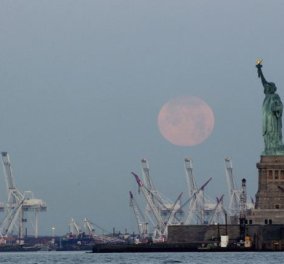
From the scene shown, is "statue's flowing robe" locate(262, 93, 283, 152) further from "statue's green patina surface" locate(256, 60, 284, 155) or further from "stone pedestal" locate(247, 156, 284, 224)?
"stone pedestal" locate(247, 156, 284, 224)

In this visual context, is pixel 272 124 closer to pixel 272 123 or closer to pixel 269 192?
pixel 272 123

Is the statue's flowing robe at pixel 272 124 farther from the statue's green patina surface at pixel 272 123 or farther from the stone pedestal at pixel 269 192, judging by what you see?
the stone pedestal at pixel 269 192

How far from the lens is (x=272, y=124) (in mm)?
167750

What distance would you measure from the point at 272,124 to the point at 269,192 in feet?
23.4

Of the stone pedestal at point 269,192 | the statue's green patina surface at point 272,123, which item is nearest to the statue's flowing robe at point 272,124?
the statue's green patina surface at point 272,123

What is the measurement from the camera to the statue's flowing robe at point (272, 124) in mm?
167500

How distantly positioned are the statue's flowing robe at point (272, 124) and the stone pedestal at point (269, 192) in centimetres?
171

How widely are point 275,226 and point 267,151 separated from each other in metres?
9.29

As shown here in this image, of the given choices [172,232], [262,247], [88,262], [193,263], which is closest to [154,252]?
[172,232]

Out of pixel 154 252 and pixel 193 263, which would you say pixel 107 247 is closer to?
pixel 154 252

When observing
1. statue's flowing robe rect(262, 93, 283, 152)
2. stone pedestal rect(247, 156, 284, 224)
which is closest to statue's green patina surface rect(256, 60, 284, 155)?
statue's flowing robe rect(262, 93, 283, 152)

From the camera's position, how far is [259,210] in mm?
166125

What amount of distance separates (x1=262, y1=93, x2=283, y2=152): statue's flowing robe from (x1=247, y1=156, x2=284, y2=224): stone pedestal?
171 centimetres

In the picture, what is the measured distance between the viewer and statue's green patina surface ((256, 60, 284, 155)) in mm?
167500
